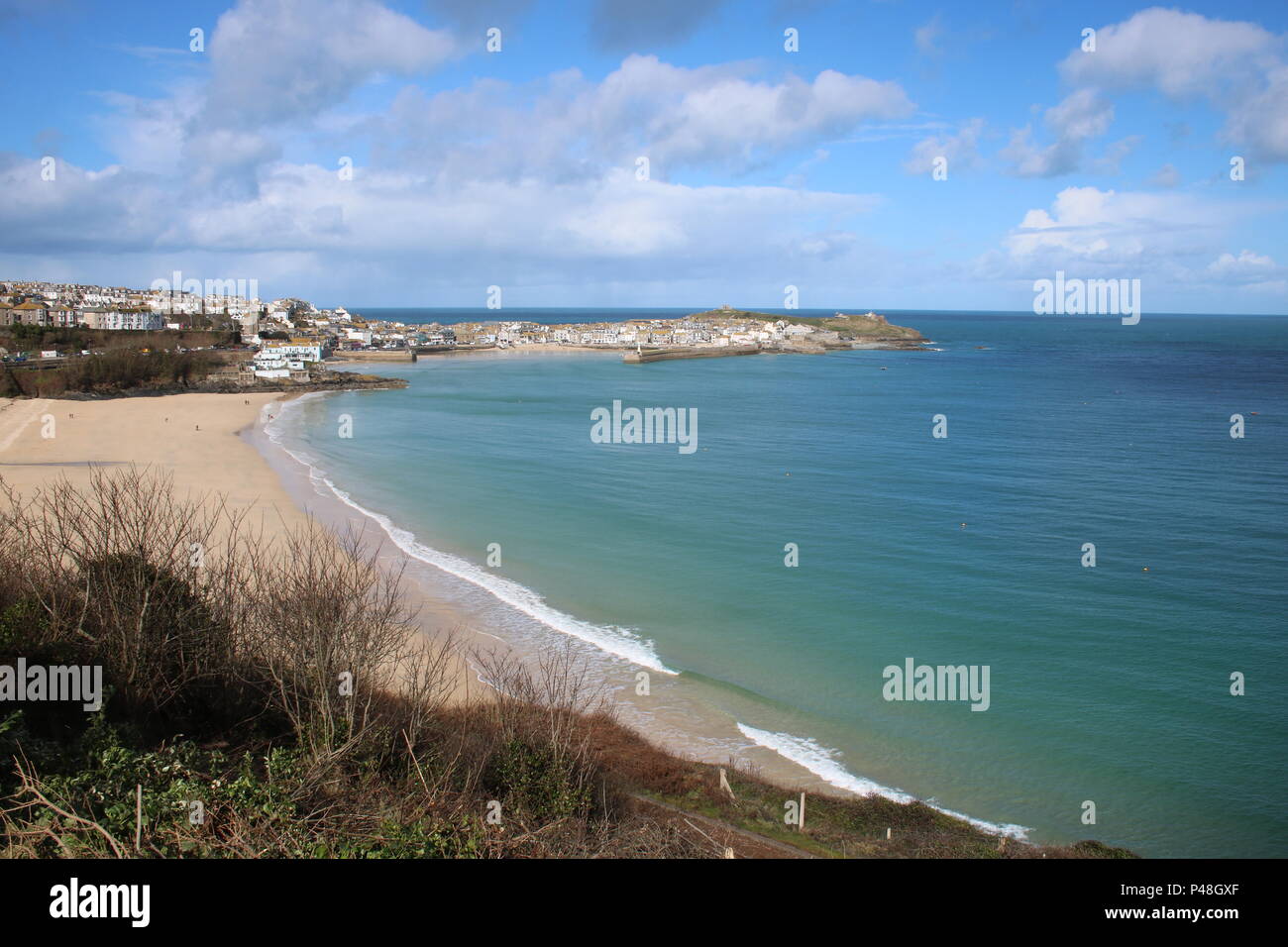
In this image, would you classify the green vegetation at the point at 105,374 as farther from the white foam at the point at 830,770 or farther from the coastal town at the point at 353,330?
the white foam at the point at 830,770

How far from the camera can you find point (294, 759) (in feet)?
27.1

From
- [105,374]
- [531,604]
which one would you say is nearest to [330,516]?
[531,604]

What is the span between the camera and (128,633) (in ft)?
30.9

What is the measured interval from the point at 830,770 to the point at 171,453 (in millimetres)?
33986

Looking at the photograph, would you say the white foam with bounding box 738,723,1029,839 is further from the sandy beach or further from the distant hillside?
the distant hillside

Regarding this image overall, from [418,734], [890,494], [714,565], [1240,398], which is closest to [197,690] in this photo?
[418,734]

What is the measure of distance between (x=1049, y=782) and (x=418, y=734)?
9.09m

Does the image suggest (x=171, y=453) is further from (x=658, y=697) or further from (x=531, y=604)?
(x=658, y=697)

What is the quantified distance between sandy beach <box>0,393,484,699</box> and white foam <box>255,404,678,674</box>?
1.26 meters

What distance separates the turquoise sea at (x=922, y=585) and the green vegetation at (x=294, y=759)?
6.10ft

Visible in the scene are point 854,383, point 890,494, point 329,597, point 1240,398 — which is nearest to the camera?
point 329,597

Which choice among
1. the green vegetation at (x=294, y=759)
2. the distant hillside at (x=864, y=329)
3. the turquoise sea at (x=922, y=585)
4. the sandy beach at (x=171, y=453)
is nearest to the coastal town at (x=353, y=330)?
the distant hillside at (x=864, y=329)
